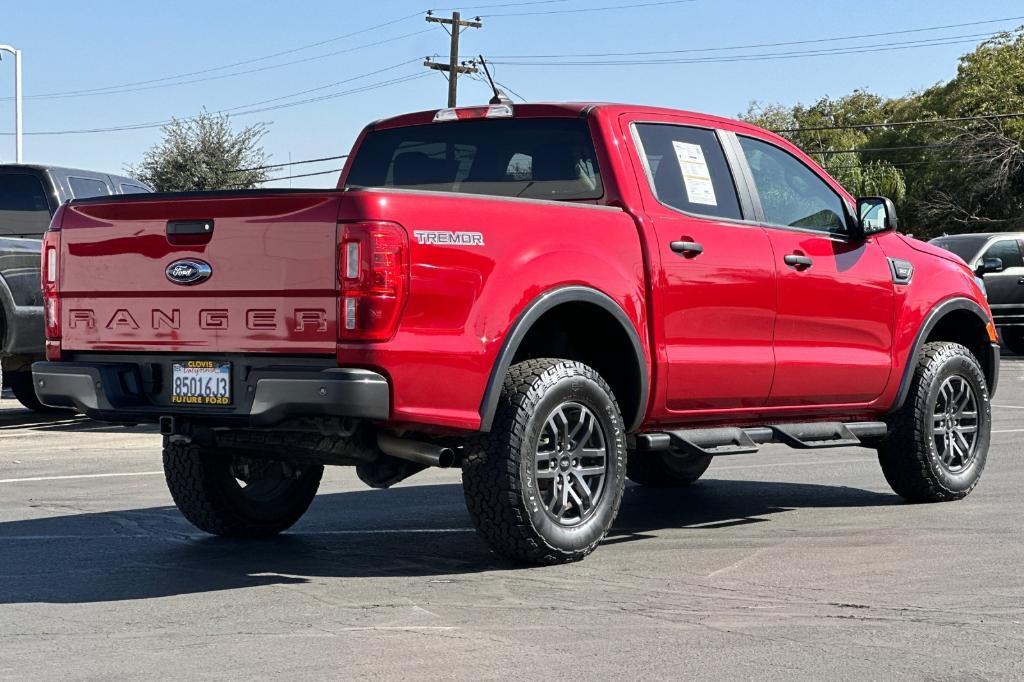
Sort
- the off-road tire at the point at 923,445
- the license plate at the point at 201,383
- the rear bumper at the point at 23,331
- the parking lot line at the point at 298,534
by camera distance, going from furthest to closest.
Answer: the rear bumper at the point at 23,331 → the off-road tire at the point at 923,445 → the parking lot line at the point at 298,534 → the license plate at the point at 201,383

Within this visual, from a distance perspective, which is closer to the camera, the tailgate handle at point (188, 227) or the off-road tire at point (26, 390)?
the tailgate handle at point (188, 227)

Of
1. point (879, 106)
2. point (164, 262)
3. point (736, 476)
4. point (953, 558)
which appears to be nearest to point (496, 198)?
point (164, 262)

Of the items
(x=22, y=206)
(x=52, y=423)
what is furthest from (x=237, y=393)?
(x=52, y=423)

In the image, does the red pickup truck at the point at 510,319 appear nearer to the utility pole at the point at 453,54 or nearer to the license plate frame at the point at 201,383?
the license plate frame at the point at 201,383

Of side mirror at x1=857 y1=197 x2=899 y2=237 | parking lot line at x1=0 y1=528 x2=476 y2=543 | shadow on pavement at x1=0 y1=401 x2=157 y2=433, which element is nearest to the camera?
parking lot line at x1=0 y1=528 x2=476 y2=543

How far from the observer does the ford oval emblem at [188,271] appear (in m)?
6.15

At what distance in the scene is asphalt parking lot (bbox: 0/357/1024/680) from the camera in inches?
191

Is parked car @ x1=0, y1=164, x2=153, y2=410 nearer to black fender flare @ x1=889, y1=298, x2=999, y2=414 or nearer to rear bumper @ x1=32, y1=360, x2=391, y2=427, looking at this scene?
rear bumper @ x1=32, y1=360, x2=391, y2=427

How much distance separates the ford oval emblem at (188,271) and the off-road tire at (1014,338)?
22.3 meters

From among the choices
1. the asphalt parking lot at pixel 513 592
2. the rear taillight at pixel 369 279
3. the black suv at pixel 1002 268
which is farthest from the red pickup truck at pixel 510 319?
the black suv at pixel 1002 268

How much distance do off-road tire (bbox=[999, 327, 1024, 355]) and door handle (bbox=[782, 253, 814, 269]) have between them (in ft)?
64.6

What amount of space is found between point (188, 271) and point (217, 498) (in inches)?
59.0

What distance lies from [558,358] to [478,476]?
0.90 m

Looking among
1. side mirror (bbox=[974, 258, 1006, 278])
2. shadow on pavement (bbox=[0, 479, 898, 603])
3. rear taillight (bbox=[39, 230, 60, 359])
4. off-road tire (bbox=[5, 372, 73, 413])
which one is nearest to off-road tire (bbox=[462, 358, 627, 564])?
shadow on pavement (bbox=[0, 479, 898, 603])
